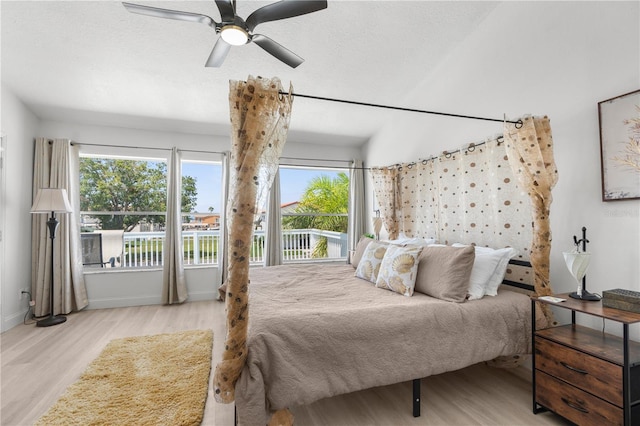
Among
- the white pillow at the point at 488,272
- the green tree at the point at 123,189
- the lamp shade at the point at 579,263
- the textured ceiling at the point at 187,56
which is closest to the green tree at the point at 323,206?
the textured ceiling at the point at 187,56

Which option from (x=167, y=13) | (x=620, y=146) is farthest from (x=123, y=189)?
(x=620, y=146)

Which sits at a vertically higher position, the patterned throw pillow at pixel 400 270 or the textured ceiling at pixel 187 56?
the textured ceiling at pixel 187 56

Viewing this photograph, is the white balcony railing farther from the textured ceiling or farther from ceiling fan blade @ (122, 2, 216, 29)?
ceiling fan blade @ (122, 2, 216, 29)

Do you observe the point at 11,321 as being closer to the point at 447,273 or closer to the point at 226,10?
the point at 226,10

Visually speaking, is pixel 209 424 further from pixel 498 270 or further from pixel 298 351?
pixel 498 270

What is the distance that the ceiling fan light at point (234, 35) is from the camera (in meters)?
1.94

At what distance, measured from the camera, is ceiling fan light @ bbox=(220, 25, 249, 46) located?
1.94 meters

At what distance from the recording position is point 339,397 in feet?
6.96

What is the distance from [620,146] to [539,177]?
46cm

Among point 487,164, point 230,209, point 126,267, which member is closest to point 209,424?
point 230,209

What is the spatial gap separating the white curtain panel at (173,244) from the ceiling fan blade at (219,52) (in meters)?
2.49

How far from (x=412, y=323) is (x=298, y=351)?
29.8 inches

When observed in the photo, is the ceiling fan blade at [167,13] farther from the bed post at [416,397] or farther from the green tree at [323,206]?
the green tree at [323,206]

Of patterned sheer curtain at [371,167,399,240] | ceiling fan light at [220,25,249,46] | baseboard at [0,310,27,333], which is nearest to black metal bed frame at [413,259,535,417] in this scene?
patterned sheer curtain at [371,167,399,240]
